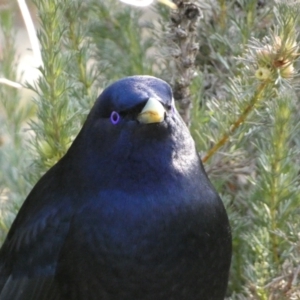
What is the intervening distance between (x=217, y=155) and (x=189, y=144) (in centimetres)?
32

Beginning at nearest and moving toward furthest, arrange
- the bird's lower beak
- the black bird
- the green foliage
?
1. the bird's lower beak
2. the black bird
3. the green foliage

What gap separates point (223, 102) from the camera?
2578 mm

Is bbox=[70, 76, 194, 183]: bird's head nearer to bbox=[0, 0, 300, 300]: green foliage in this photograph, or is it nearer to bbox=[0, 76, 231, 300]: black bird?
bbox=[0, 76, 231, 300]: black bird

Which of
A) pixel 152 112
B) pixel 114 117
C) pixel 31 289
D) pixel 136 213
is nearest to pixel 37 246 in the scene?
pixel 31 289

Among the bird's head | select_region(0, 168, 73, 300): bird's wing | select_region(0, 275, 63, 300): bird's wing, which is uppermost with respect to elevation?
the bird's head

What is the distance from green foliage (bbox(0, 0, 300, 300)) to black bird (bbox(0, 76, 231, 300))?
154mm

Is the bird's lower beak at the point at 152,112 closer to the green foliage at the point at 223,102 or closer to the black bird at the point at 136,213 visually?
the black bird at the point at 136,213

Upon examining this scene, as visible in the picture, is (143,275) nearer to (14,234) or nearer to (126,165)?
(126,165)

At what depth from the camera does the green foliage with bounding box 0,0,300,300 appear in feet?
7.95

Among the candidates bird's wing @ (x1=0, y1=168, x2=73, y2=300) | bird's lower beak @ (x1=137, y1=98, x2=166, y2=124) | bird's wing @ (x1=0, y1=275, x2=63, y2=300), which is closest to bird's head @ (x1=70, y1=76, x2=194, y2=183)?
bird's lower beak @ (x1=137, y1=98, x2=166, y2=124)

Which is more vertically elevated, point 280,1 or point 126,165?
point 280,1

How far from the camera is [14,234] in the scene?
2625 mm

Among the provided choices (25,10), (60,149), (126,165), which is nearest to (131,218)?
(126,165)

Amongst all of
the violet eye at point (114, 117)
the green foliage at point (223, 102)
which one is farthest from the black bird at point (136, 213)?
the green foliage at point (223, 102)
